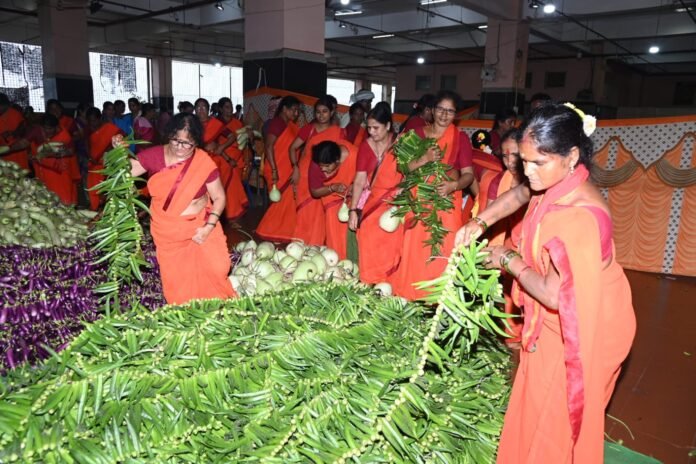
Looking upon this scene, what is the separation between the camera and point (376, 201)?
167 inches

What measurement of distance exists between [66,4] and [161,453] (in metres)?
14.0

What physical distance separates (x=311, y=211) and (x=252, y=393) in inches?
171

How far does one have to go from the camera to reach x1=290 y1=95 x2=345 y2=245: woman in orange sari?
18.8ft

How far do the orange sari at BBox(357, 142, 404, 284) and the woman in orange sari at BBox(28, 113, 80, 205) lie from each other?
463 cm

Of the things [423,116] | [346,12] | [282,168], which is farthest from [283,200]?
[346,12]

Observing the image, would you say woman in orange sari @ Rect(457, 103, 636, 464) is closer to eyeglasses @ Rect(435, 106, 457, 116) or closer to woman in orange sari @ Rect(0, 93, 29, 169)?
eyeglasses @ Rect(435, 106, 457, 116)

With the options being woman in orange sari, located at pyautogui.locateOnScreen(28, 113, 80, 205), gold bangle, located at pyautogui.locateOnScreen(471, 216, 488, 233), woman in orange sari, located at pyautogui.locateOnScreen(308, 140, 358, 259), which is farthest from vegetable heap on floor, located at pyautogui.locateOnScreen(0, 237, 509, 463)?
woman in orange sari, located at pyautogui.locateOnScreen(28, 113, 80, 205)

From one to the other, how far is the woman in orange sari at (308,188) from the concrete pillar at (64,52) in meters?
9.51

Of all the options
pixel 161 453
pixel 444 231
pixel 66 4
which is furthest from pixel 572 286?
pixel 66 4

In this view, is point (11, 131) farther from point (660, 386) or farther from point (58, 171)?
point (660, 386)

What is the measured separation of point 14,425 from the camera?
1.27 meters

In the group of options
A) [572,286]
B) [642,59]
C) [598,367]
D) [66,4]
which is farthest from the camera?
[642,59]

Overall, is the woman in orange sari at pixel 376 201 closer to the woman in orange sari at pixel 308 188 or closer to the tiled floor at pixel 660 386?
the woman in orange sari at pixel 308 188

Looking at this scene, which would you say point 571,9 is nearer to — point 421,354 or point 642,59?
point 642,59
